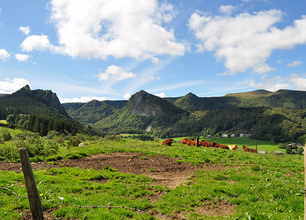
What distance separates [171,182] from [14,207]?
10.3 m

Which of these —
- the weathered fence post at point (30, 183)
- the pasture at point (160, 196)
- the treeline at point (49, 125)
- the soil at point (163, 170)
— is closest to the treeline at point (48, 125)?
the treeline at point (49, 125)

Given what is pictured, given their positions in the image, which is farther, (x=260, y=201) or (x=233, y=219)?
(x=260, y=201)

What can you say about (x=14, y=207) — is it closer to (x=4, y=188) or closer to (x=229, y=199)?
(x=4, y=188)

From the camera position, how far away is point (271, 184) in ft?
41.4

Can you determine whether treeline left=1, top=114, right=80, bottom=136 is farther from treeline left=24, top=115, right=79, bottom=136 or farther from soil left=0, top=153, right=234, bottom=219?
soil left=0, top=153, right=234, bottom=219

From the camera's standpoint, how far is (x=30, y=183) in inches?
284

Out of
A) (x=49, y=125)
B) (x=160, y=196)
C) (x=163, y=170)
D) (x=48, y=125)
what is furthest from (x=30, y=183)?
(x=48, y=125)

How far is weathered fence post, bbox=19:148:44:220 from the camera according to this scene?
704cm

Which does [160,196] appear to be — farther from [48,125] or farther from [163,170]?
[48,125]

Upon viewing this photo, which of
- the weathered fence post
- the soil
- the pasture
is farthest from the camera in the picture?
the soil

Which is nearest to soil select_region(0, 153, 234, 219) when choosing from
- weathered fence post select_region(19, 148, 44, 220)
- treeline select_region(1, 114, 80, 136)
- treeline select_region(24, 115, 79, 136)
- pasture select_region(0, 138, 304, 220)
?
pasture select_region(0, 138, 304, 220)

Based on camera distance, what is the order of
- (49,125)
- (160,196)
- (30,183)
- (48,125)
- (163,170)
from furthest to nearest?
1. (48,125)
2. (49,125)
3. (163,170)
4. (160,196)
5. (30,183)

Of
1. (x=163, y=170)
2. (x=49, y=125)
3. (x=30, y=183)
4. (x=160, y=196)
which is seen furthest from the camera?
A: (x=49, y=125)

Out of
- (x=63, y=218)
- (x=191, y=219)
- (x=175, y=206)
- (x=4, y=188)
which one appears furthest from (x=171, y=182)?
A: (x=4, y=188)
